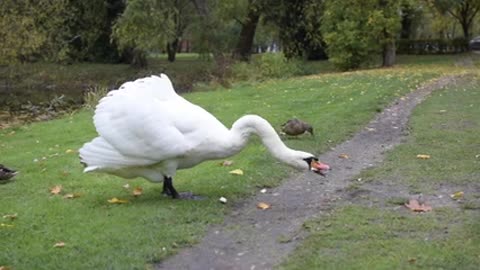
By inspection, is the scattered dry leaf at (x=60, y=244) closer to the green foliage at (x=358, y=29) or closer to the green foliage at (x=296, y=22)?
the green foliage at (x=358, y=29)

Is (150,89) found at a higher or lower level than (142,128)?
higher

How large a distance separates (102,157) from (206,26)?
3126cm

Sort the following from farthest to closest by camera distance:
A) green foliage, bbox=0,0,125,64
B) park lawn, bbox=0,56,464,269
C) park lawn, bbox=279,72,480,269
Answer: green foliage, bbox=0,0,125,64 < park lawn, bbox=0,56,464,269 < park lawn, bbox=279,72,480,269

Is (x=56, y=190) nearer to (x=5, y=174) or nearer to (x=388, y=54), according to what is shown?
(x=5, y=174)

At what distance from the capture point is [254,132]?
8273 mm

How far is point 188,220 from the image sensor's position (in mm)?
7648

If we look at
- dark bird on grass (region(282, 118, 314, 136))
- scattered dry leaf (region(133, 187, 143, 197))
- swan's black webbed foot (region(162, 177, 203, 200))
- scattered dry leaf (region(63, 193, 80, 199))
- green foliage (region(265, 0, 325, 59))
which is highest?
green foliage (region(265, 0, 325, 59))

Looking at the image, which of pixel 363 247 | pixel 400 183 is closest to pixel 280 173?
pixel 400 183

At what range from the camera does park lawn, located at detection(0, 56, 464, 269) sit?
6637mm

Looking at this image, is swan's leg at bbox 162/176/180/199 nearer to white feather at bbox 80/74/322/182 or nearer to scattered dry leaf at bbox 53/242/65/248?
white feather at bbox 80/74/322/182

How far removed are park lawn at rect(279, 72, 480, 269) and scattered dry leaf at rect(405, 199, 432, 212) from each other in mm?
86

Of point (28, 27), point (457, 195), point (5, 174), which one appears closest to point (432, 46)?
point (28, 27)

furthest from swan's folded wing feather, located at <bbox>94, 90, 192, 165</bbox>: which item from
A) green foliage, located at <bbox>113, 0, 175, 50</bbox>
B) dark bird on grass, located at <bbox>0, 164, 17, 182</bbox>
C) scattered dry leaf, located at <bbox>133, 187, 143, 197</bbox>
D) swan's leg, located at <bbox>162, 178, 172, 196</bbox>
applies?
green foliage, located at <bbox>113, 0, 175, 50</bbox>

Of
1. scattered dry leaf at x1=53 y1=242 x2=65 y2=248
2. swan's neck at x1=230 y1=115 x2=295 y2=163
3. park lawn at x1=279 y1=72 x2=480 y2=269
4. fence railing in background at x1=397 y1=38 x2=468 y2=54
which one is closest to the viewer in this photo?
park lawn at x1=279 y1=72 x2=480 y2=269
